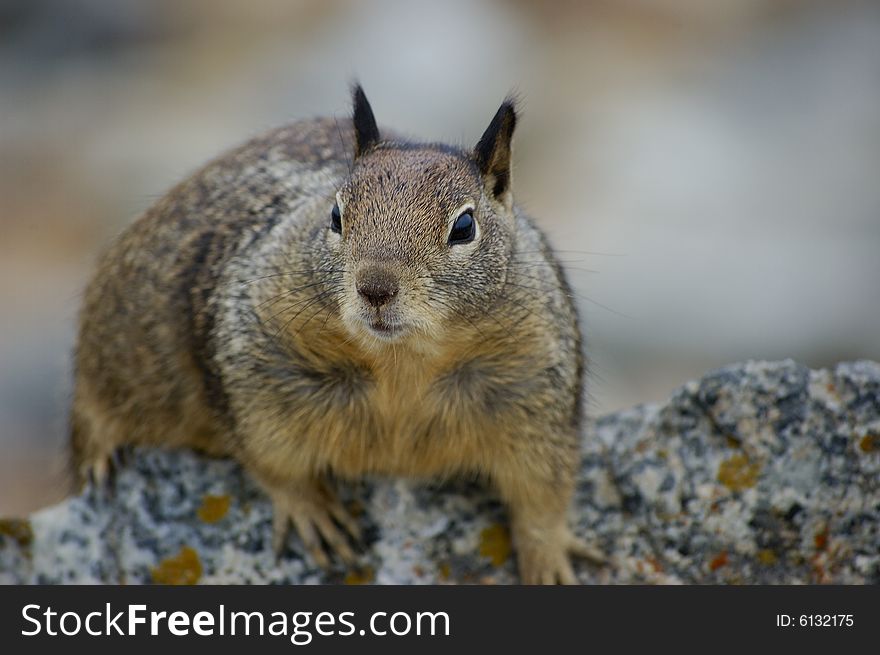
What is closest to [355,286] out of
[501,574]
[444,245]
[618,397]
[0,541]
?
[444,245]

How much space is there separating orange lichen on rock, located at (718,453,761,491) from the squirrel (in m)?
0.61

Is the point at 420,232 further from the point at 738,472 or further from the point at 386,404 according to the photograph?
the point at 738,472

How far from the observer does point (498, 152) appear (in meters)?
4.50

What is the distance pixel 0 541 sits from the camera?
502cm

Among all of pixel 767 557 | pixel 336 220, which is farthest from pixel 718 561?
pixel 336 220

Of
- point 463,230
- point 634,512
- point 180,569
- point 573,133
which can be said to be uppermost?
point 573,133

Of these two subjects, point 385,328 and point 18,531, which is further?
point 18,531

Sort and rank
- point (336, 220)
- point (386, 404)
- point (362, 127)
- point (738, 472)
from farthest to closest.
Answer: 1. point (738, 472)
2. point (362, 127)
3. point (386, 404)
4. point (336, 220)

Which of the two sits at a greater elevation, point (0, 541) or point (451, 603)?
point (0, 541)

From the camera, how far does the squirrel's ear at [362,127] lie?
4574 mm

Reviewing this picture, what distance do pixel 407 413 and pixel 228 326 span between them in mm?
898

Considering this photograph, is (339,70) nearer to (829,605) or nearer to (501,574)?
(501,574)

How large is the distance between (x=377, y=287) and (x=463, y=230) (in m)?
0.53

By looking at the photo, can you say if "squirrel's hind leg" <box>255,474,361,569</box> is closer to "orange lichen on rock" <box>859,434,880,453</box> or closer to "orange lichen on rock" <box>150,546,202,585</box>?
"orange lichen on rock" <box>150,546,202,585</box>
